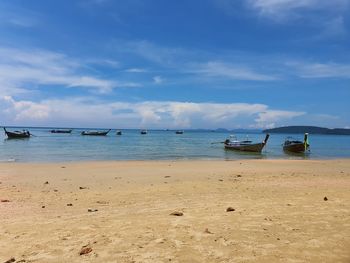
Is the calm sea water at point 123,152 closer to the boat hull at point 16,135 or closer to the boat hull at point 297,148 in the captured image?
the boat hull at point 297,148

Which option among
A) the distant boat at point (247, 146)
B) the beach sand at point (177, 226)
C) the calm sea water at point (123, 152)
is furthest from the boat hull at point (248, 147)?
the beach sand at point (177, 226)

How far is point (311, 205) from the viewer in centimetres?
915

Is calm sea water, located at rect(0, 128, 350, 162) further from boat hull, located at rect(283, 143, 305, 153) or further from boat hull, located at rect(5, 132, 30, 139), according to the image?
boat hull, located at rect(5, 132, 30, 139)

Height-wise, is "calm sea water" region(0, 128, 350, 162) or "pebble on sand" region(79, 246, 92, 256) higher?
"pebble on sand" region(79, 246, 92, 256)

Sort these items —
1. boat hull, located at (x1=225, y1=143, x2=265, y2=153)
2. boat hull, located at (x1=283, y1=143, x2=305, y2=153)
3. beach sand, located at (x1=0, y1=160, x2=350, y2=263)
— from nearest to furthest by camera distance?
beach sand, located at (x1=0, y1=160, x2=350, y2=263) → boat hull, located at (x1=225, y1=143, x2=265, y2=153) → boat hull, located at (x1=283, y1=143, x2=305, y2=153)

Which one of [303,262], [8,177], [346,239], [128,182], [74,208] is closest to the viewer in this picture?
[303,262]

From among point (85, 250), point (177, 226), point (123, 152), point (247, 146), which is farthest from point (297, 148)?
point (85, 250)

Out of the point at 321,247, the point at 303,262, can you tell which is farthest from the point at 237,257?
the point at 321,247

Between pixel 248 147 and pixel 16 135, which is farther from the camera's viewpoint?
pixel 16 135

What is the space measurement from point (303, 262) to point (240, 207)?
3.82 m

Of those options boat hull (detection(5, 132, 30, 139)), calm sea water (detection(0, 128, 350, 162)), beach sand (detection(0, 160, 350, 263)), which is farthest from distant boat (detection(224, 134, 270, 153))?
boat hull (detection(5, 132, 30, 139))

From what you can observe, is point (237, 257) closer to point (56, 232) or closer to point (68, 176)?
point (56, 232)

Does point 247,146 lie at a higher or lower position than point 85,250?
lower

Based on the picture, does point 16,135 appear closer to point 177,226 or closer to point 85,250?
point 177,226
